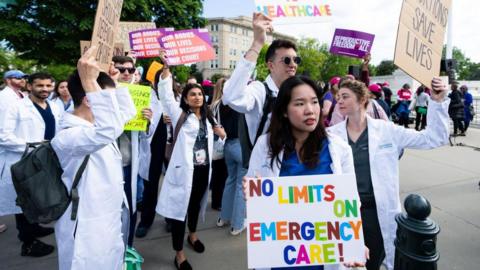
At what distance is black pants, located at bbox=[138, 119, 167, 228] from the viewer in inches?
165

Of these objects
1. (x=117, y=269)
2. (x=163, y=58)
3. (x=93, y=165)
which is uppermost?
(x=163, y=58)

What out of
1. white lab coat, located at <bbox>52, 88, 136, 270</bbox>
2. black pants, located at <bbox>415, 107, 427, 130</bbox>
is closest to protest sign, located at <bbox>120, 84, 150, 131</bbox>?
white lab coat, located at <bbox>52, 88, 136, 270</bbox>

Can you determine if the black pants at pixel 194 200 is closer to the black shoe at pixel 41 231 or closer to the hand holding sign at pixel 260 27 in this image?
the hand holding sign at pixel 260 27

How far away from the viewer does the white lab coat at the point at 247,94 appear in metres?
2.06

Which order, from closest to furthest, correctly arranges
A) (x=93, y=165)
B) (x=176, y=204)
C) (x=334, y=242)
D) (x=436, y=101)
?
1. (x=334, y=242)
2. (x=93, y=165)
3. (x=436, y=101)
4. (x=176, y=204)

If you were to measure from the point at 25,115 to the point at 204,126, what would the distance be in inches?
88.4

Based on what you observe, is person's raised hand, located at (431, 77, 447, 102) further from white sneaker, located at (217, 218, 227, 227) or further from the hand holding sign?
white sneaker, located at (217, 218, 227, 227)

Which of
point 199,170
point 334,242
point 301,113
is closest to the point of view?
point 334,242

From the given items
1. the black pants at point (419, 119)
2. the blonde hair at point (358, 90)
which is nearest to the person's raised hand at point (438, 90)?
the blonde hair at point (358, 90)

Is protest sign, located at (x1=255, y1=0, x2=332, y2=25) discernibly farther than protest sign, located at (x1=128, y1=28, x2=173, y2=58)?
No

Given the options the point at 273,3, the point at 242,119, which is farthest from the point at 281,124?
the point at 273,3

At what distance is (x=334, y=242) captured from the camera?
1663 mm

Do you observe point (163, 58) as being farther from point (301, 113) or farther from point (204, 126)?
point (301, 113)

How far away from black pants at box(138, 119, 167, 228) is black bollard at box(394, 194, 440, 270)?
3.18 meters
